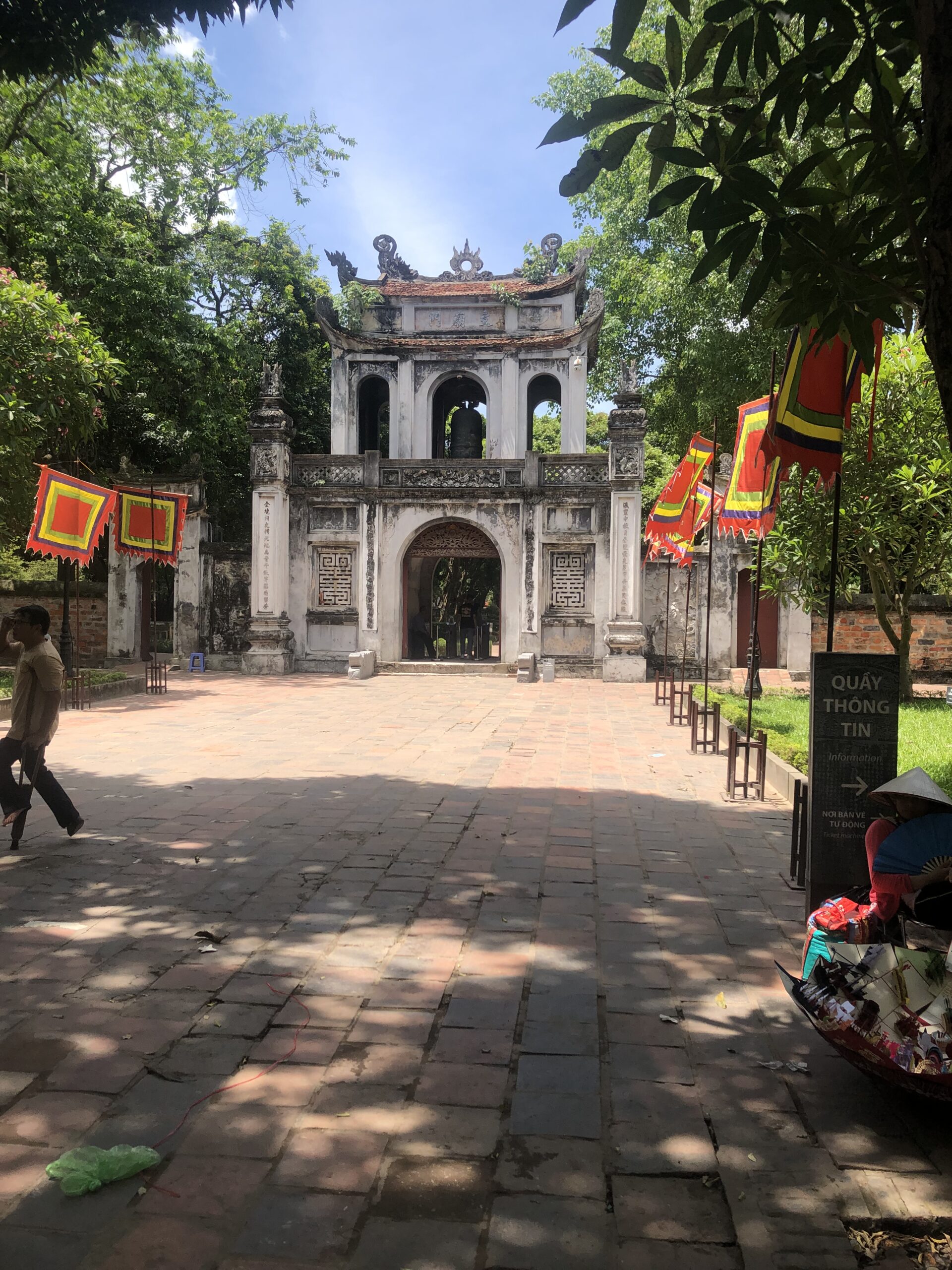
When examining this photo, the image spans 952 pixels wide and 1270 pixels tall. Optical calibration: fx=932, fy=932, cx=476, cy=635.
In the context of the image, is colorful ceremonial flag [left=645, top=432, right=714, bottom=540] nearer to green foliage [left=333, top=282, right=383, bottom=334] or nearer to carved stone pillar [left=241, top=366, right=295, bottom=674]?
carved stone pillar [left=241, top=366, right=295, bottom=674]

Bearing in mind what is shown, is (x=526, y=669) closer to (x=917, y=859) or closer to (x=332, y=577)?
(x=332, y=577)

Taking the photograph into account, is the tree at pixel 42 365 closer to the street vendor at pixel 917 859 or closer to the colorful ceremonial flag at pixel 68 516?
the colorful ceremonial flag at pixel 68 516

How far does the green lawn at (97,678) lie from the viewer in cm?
1379

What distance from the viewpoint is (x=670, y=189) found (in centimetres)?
291

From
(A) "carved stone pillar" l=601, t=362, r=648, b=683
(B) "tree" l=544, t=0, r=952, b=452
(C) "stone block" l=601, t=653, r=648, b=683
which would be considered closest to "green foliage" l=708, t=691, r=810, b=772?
(C) "stone block" l=601, t=653, r=648, b=683

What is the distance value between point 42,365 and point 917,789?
38.3 feet

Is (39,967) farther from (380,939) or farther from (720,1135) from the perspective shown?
(720,1135)

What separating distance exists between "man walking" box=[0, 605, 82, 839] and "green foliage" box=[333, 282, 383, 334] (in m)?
19.2

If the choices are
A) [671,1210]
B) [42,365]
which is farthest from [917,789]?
[42,365]

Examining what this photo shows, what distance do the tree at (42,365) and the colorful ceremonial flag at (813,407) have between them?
9510mm

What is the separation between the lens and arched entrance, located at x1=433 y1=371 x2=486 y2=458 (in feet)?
76.1

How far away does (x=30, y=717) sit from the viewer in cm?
573

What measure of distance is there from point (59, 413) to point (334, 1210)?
39.2 feet

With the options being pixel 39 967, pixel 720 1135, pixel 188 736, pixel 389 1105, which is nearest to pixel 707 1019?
pixel 720 1135
